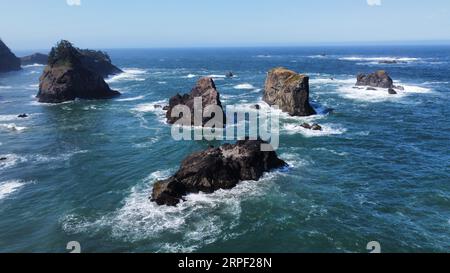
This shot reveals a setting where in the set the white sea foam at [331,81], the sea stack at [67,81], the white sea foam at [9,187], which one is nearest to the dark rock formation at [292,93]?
the white sea foam at [331,81]

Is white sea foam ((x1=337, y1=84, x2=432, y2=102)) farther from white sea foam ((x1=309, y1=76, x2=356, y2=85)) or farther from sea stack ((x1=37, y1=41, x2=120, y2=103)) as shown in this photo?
sea stack ((x1=37, y1=41, x2=120, y2=103))

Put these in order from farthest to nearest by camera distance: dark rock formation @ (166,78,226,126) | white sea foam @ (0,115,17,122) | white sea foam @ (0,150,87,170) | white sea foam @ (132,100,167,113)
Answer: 1. white sea foam @ (132,100,167,113)
2. white sea foam @ (0,115,17,122)
3. dark rock formation @ (166,78,226,126)
4. white sea foam @ (0,150,87,170)

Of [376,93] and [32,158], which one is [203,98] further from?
[376,93]

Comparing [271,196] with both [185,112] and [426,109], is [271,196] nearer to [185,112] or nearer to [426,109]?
[185,112]

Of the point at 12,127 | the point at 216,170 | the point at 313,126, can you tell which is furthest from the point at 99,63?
the point at 216,170

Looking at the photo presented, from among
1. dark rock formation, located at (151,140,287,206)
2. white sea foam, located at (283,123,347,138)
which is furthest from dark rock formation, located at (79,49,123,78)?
dark rock formation, located at (151,140,287,206)
